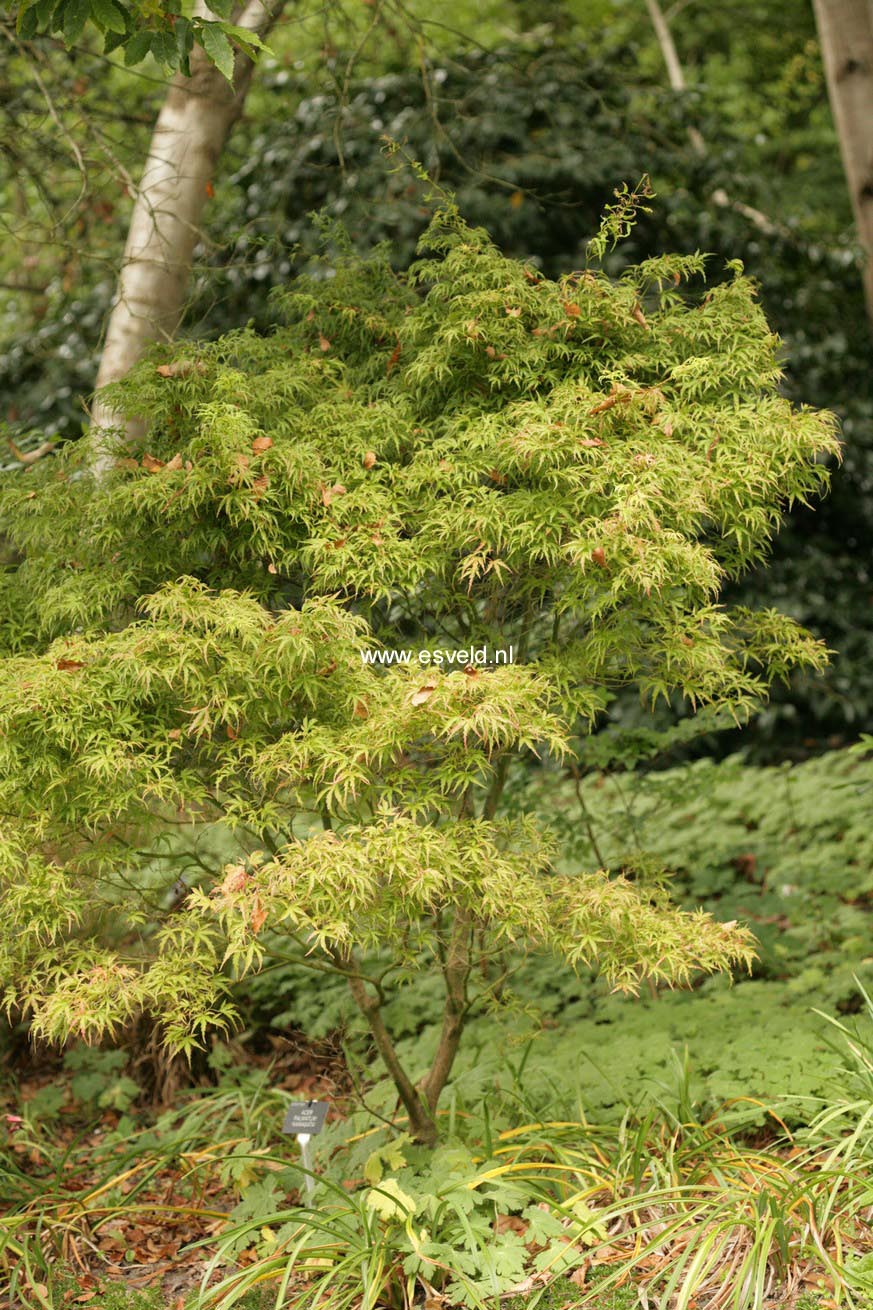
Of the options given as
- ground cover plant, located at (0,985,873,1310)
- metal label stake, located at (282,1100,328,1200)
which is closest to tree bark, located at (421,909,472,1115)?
ground cover plant, located at (0,985,873,1310)

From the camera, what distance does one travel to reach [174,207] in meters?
4.61

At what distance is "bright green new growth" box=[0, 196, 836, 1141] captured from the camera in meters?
2.69

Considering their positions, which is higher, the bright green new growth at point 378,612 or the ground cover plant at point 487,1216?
the bright green new growth at point 378,612

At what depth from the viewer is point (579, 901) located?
305 cm

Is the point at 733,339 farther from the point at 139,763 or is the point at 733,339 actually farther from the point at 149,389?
the point at 139,763

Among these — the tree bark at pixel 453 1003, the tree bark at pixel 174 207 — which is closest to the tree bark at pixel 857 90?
the tree bark at pixel 174 207

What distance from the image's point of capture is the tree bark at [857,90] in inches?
245

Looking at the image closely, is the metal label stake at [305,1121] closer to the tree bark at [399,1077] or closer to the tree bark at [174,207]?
the tree bark at [399,1077]

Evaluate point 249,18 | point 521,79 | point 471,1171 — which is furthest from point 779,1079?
point 521,79

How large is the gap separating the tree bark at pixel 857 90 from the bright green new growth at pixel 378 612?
138 inches

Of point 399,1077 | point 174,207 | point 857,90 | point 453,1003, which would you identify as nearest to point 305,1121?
point 399,1077

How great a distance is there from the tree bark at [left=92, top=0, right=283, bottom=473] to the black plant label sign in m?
2.68

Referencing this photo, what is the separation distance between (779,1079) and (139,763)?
2319 millimetres

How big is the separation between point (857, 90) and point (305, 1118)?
19.1 ft
